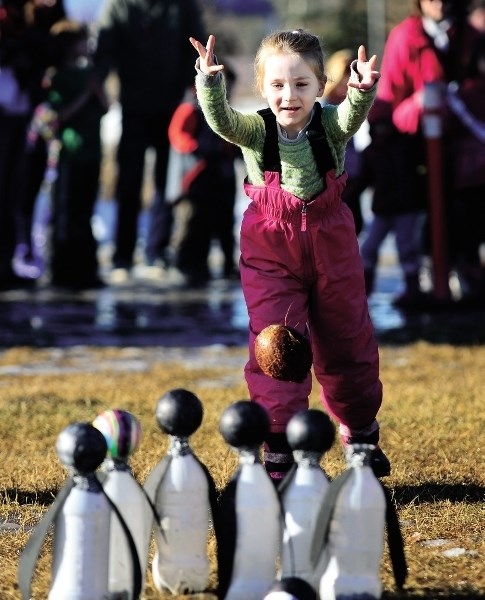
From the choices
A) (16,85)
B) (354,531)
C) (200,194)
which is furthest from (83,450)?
(200,194)

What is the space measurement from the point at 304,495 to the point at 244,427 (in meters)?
0.22

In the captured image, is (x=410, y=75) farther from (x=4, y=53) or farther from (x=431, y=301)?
(x=4, y=53)

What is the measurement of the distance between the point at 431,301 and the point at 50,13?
3623 mm

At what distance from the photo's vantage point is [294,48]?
4.17 metres

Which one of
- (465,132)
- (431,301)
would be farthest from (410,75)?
(431,301)

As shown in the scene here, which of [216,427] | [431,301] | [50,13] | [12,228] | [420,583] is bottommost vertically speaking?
[420,583]

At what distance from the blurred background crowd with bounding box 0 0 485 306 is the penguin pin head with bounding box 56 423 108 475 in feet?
18.5

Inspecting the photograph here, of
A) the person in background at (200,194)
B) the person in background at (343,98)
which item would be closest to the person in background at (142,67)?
the person in background at (200,194)

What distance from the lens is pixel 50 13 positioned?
1026cm

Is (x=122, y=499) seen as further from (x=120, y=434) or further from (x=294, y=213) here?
(x=294, y=213)

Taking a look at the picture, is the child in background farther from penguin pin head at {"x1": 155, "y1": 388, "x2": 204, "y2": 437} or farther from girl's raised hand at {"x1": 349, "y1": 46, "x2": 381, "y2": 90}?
penguin pin head at {"x1": 155, "y1": 388, "x2": 204, "y2": 437}

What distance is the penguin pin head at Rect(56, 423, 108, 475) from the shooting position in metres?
3.13

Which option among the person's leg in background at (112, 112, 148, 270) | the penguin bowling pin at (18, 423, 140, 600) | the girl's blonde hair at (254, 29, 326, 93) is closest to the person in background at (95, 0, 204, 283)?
the person's leg in background at (112, 112, 148, 270)

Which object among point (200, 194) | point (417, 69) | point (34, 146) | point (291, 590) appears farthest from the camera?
point (34, 146)
